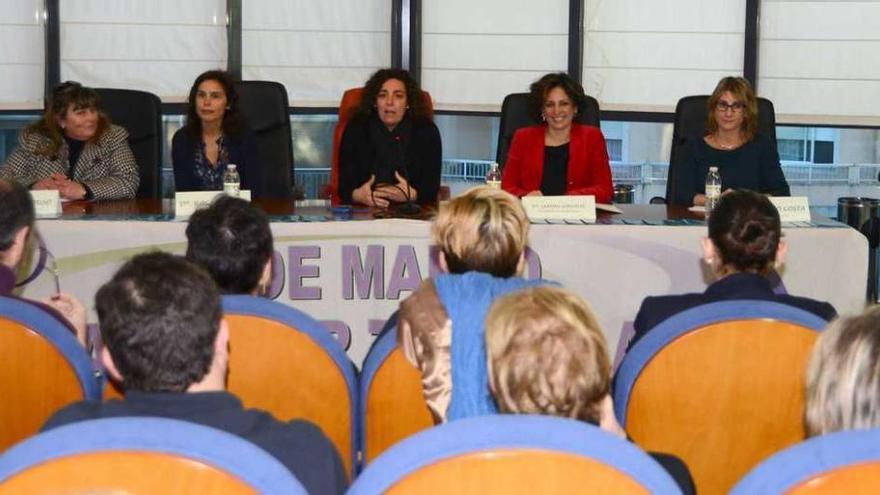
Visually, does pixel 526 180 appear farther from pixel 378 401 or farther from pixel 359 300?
pixel 378 401

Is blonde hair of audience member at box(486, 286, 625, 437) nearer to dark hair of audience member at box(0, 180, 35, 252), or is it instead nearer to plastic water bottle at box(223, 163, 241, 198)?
dark hair of audience member at box(0, 180, 35, 252)

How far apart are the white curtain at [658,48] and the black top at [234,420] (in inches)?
201

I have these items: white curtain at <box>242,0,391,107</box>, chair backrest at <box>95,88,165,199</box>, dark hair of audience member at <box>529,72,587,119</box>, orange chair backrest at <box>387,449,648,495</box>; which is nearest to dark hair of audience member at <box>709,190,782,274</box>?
orange chair backrest at <box>387,449,648,495</box>

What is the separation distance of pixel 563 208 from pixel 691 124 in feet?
4.06

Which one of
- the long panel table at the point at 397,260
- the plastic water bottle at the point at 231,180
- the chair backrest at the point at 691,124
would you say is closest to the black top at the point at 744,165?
the chair backrest at the point at 691,124

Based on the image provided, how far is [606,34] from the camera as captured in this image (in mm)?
6605

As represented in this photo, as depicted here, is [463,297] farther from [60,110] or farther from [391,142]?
[60,110]

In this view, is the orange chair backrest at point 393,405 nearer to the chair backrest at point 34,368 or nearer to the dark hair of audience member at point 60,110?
the chair backrest at point 34,368

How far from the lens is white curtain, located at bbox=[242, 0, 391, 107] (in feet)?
21.8

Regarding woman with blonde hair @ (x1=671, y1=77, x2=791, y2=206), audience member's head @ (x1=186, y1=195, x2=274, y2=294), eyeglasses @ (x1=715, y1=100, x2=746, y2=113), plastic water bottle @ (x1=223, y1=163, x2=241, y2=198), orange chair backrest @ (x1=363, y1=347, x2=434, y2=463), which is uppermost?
eyeglasses @ (x1=715, y1=100, x2=746, y2=113)

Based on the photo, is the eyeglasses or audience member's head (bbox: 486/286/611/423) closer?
audience member's head (bbox: 486/286/611/423)

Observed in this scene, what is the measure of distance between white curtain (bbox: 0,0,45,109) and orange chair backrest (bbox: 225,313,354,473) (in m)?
4.53

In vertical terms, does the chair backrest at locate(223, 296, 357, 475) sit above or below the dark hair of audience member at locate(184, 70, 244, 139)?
below

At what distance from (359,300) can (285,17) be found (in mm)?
2948
